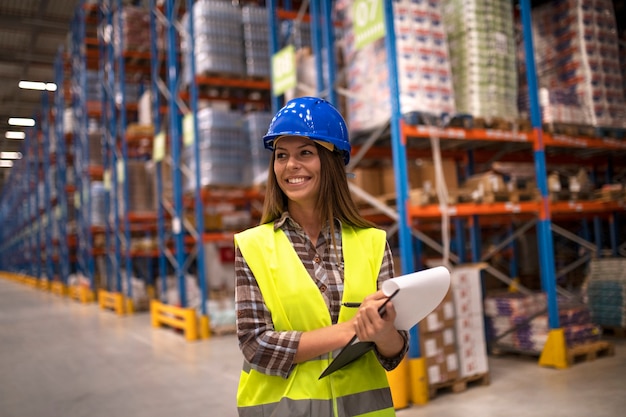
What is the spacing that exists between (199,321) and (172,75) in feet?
11.8

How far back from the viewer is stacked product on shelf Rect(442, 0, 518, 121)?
520 centimetres

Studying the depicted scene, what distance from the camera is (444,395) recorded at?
445cm

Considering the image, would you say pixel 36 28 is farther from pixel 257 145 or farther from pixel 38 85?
pixel 38 85

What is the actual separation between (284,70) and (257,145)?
2023mm

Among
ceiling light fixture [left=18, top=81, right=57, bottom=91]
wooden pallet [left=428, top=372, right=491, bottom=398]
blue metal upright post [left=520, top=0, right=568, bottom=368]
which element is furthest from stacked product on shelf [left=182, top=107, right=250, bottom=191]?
wooden pallet [left=428, top=372, right=491, bottom=398]

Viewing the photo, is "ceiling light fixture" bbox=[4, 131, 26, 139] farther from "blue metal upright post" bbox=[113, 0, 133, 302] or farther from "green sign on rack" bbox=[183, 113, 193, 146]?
"blue metal upright post" bbox=[113, 0, 133, 302]

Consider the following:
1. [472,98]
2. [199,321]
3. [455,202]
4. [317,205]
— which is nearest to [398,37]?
[472,98]

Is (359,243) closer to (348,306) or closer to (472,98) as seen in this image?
(348,306)

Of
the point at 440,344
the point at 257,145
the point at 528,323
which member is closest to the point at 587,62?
the point at 528,323

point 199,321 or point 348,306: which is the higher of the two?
point 348,306

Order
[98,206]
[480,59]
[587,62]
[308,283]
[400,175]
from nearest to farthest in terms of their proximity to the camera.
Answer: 1. [308,283]
2. [400,175]
3. [480,59]
4. [587,62]
5. [98,206]

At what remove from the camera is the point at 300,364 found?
153 centimetres

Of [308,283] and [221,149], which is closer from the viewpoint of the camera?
[308,283]

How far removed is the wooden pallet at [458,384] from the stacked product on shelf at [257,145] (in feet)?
13.7
